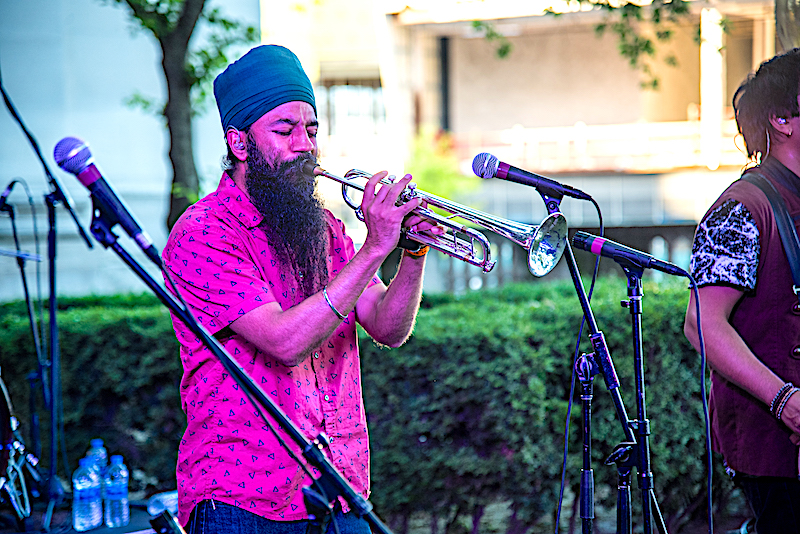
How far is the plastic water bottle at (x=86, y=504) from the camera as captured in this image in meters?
3.55

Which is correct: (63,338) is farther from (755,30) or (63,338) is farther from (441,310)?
(755,30)

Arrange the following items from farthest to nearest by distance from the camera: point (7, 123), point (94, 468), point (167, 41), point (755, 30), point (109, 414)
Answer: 1. point (755, 30)
2. point (7, 123)
3. point (167, 41)
4. point (109, 414)
5. point (94, 468)

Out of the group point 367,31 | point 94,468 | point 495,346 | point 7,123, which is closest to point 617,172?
point 367,31

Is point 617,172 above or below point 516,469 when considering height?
above

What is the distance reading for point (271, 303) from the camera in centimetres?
203

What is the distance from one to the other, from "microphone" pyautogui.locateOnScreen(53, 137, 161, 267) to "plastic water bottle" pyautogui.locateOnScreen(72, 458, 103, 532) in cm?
241

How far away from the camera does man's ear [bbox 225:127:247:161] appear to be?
7.70 ft

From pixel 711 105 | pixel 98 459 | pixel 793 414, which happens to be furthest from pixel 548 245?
pixel 711 105

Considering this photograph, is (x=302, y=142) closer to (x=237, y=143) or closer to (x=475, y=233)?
(x=237, y=143)

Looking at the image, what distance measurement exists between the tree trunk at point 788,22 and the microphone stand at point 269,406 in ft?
10.9

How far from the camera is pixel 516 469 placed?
4.12 metres

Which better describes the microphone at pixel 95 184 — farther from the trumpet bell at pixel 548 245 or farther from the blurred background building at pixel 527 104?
the blurred background building at pixel 527 104

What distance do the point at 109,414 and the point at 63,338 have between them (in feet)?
1.84

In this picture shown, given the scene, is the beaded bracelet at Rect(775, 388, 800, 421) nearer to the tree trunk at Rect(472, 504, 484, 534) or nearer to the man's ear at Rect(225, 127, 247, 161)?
the man's ear at Rect(225, 127, 247, 161)
